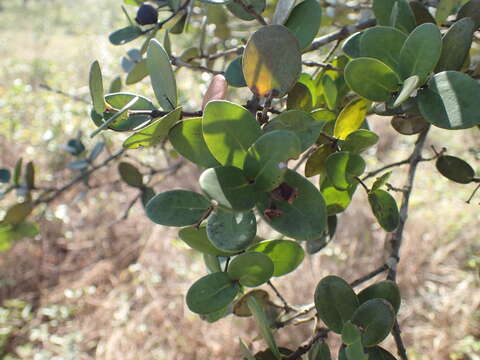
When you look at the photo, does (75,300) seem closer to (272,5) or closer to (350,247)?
(350,247)

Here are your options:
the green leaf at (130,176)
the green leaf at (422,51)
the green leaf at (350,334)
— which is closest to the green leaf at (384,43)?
the green leaf at (422,51)

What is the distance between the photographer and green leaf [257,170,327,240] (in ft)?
0.98

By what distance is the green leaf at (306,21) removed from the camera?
39 centimetres

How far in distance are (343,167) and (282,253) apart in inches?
3.9

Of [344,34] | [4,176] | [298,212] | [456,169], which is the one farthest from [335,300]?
[4,176]

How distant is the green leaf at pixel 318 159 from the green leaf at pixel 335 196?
0.02 m

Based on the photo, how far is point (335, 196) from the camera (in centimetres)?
41

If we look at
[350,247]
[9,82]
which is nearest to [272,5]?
[350,247]

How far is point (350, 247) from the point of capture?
2.13m

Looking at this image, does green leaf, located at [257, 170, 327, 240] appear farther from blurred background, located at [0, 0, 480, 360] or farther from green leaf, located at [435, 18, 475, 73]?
blurred background, located at [0, 0, 480, 360]

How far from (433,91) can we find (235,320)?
63.5 inches

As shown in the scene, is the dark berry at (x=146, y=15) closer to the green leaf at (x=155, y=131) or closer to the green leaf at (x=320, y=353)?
the green leaf at (x=155, y=131)

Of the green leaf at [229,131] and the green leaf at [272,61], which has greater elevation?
the green leaf at [272,61]

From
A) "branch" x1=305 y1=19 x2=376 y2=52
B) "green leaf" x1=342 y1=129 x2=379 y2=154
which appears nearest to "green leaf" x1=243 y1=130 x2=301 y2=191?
"green leaf" x1=342 y1=129 x2=379 y2=154
